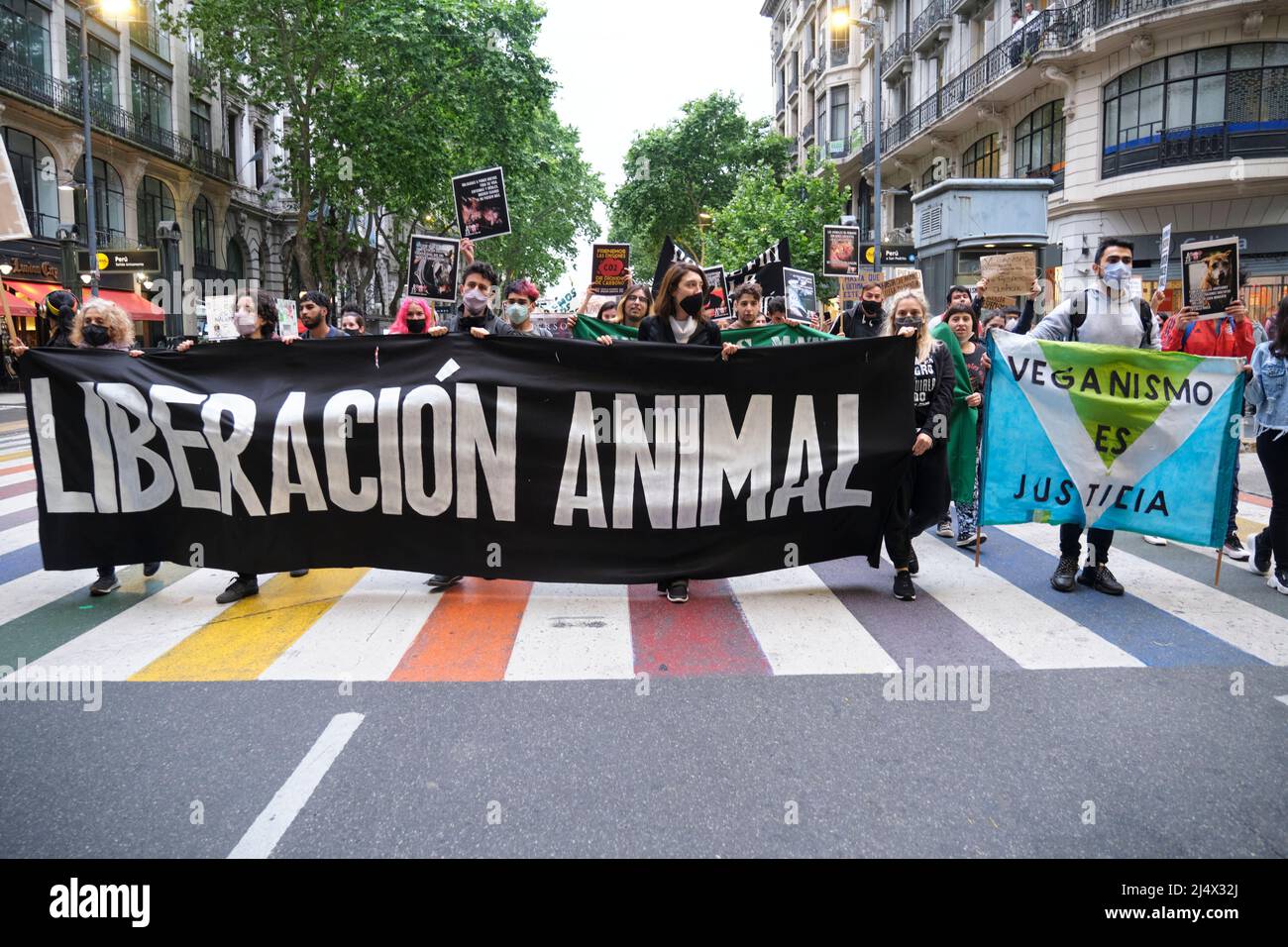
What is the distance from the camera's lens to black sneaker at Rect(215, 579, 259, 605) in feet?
18.9

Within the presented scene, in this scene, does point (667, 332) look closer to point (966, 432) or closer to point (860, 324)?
point (966, 432)

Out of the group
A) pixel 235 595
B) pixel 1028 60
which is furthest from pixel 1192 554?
pixel 1028 60

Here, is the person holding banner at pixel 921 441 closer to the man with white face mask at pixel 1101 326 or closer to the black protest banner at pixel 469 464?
the black protest banner at pixel 469 464

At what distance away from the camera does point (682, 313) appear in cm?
615

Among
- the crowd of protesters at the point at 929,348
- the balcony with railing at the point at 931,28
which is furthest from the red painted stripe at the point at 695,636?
the balcony with railing at the point at 931,28

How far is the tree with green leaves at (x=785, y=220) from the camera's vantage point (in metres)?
35.7

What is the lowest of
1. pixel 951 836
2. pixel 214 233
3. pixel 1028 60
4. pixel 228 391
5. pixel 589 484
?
pixel 951 836

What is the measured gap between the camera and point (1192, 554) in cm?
698

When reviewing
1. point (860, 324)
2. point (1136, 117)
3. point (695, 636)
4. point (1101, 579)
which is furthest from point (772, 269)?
point (1136, 117)

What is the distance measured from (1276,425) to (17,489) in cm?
1186

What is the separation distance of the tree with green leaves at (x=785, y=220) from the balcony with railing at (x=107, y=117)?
21380 millimetres

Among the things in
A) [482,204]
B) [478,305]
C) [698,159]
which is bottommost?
[478,305]

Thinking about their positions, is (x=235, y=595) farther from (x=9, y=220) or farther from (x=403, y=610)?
(x=9, y=220)

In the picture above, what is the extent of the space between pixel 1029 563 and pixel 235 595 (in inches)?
217
